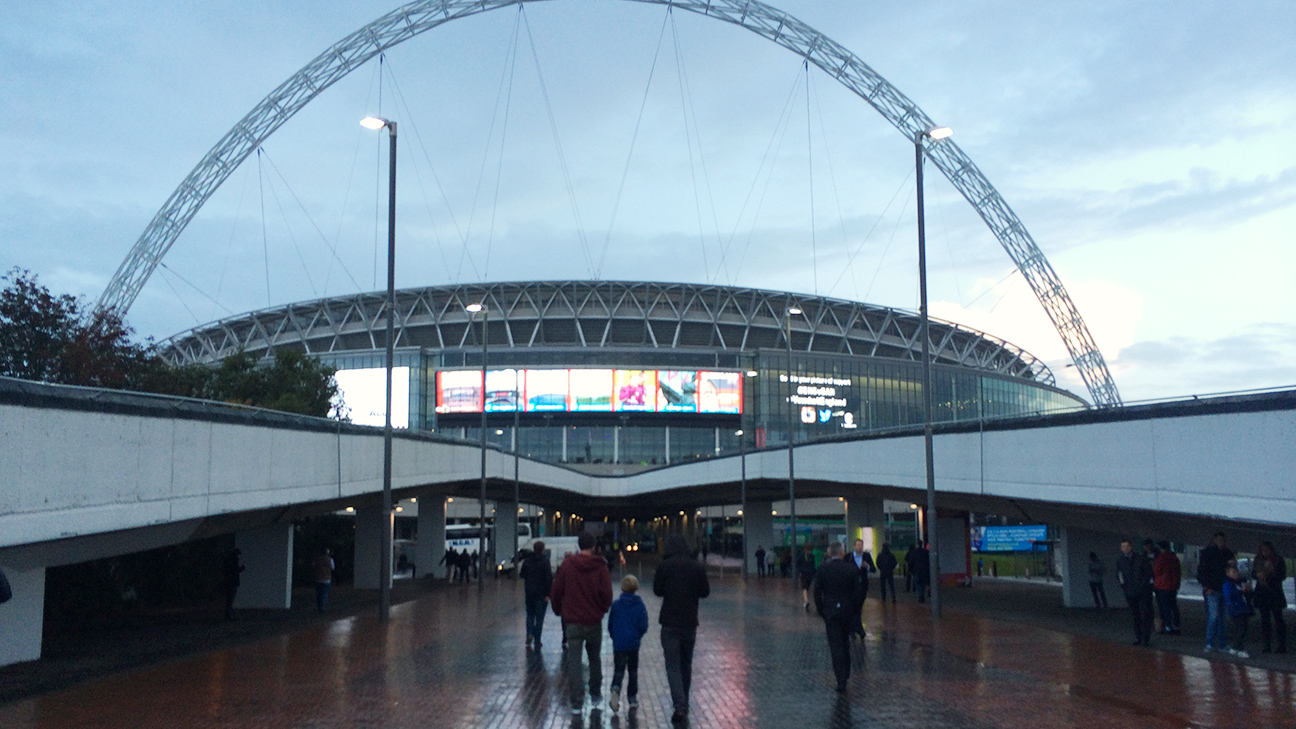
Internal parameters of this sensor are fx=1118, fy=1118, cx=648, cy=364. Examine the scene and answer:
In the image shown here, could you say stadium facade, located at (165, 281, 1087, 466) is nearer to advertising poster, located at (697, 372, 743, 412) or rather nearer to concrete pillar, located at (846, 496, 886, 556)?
advertising poster, located at (697, 372, 743, 412)

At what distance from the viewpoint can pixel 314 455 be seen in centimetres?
2288

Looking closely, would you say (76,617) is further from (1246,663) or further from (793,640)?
(1246,663)

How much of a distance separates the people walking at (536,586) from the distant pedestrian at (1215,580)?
9742mm

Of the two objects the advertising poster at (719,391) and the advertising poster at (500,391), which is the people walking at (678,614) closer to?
the advertising poster at (500,391)

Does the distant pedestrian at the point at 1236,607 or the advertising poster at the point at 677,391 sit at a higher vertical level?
the advertising poster at the point at 677,391

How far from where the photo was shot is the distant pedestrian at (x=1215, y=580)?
16500mm

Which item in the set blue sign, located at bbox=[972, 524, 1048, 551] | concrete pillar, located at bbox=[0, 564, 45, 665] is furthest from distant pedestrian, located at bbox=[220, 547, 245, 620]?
blue sign, located at bbox=[972, 524, 1048, 551]

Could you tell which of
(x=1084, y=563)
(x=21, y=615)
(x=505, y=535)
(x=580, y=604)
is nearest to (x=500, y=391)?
(x=505, y=535)

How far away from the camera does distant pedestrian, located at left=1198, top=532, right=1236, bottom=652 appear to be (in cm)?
1650

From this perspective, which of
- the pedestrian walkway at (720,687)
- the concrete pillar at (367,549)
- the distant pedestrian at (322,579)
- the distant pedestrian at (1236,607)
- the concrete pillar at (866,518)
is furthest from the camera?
the concrete pillar at (866,518)

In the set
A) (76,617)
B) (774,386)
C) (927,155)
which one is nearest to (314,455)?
(76,617)

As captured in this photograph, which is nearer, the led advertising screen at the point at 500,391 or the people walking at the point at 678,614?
the people walking at the point at 678,614

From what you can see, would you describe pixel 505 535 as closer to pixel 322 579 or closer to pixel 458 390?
pixel 322 579

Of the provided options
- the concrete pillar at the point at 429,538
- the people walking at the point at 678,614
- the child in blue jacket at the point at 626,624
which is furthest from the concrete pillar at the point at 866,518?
the people walking at the point at 678,614
